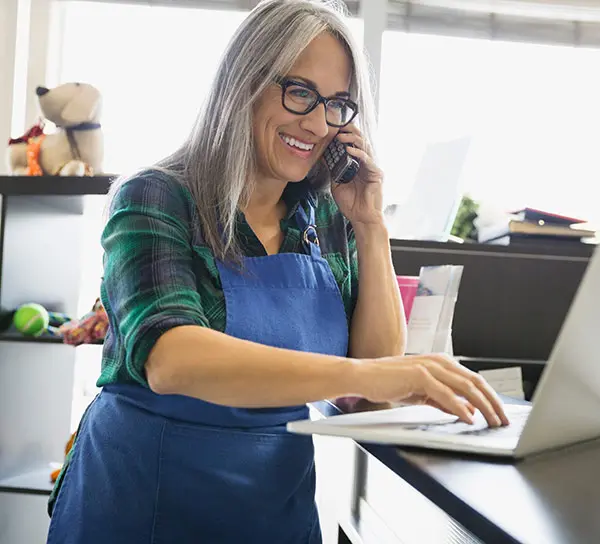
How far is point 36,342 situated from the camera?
2.13 meters

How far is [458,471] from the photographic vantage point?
0.60 m

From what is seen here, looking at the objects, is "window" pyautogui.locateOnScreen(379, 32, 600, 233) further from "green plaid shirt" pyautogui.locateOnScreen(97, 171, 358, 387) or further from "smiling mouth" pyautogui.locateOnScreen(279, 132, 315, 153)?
"green plaid shirt" pyautogui.locateOnScreen(97, 171, 358, 387)

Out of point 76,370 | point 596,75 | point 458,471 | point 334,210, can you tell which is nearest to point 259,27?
point 334,210

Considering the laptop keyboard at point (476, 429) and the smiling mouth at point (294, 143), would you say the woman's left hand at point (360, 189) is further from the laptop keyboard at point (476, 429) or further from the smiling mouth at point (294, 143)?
the laptop keyboard at point (476, 429)

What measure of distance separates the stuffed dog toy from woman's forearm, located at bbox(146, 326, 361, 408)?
4.49 ft

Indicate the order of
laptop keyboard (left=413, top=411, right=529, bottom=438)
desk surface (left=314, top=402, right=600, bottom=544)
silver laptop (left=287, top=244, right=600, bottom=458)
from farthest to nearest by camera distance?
laptop keyboard (left=413, top=411, right=529, bottom=438)
silver laptop (left=287, top=244, right=600, bottom=458)
desk surface (left=314, top=402, right=600, bottom=544)

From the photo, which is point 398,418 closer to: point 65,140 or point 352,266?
point 352,266

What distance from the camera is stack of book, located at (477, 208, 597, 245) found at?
2.02 m

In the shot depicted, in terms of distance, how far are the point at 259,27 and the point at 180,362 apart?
0.66 meters

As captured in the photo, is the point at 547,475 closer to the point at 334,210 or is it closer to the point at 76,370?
the point at 334,210

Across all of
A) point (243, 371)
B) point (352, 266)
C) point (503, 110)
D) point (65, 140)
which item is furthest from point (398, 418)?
point (503, 110)

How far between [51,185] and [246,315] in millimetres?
1224

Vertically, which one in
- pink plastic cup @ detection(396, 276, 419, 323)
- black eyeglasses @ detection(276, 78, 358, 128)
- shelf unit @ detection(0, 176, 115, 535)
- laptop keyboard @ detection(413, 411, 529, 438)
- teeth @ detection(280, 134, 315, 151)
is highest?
black eyeglasses @ detection(276, 78, 358, 128)

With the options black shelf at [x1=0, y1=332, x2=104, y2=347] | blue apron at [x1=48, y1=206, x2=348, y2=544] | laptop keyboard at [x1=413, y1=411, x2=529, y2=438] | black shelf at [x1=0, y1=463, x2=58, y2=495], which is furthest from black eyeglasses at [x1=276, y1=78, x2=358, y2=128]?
black shelf at [x1=0, y1=463, x2=58, y2=495]
